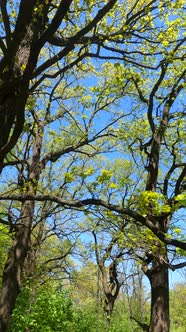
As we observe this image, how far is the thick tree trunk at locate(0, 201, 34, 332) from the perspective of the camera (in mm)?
7479

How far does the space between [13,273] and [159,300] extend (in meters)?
3.26

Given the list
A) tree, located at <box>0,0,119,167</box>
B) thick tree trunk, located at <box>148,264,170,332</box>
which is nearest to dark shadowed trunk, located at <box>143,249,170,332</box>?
thick tree trunk, located at <box>148,264,170,332</box>

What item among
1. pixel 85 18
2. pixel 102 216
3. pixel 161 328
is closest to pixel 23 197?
pixel 102 216

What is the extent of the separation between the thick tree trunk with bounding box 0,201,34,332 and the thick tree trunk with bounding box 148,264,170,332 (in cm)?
300

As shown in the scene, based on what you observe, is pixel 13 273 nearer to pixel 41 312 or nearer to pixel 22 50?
pixel 41 312

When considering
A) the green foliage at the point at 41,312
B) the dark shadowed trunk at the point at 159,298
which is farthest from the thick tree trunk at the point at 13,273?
the dark shadowed trunk at the point at 159,298

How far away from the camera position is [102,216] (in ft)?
16.4

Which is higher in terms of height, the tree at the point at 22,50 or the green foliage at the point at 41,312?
the tree at the point at 22,50

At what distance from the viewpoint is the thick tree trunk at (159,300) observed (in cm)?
799

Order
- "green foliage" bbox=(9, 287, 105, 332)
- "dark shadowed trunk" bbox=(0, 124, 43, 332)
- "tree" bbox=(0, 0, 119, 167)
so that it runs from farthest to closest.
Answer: "green foliage" bbox=(9, 287, 105, 332) → "dark shadowed trunk" bbox=(0, 124, 43, 332) → "tree" bbox=(0, 0, 119, 167)

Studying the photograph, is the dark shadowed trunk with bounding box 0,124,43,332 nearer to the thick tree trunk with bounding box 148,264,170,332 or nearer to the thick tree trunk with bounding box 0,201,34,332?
the thick tree trunk with bounding box 0,201,34,332

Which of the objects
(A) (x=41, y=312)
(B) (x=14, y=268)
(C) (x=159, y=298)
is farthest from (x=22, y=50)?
(A) (x=41, y=312)

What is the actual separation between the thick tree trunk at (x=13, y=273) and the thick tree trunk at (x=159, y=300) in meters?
3.00

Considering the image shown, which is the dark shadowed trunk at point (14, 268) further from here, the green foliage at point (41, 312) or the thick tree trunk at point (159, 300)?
the thick tree trunk at point (159, 300)
